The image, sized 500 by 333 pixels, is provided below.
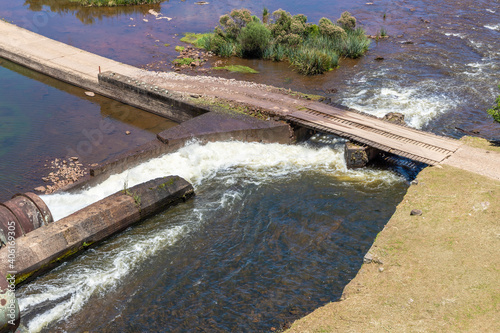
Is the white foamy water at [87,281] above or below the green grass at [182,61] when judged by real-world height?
below

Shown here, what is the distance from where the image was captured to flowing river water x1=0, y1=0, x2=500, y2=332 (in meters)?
11.3

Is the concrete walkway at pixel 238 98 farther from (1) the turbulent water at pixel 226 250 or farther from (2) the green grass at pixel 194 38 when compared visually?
(2) the green grass at pixel 194 38

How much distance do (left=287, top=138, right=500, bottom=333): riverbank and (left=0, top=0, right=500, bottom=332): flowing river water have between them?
867mm

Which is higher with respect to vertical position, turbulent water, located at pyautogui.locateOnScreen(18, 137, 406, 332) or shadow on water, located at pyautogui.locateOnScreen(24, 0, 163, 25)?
shadow on water, located at pyautogui.locateOnScreen(24, 0, 163, 25)

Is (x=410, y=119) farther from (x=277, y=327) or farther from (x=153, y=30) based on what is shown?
(x=153, y=30)

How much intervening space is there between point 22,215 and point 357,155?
424 inches

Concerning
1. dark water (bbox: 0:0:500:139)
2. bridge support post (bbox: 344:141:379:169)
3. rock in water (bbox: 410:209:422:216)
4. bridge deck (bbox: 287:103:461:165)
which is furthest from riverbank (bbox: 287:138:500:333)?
dark water (bbox: 0:0:500:139)

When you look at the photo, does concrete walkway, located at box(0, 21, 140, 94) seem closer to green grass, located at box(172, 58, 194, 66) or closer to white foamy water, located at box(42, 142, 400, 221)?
green grass, located at box(172, 58, 194, 66)

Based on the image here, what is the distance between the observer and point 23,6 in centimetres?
3744

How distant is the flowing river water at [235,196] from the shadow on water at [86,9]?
6.78 metres

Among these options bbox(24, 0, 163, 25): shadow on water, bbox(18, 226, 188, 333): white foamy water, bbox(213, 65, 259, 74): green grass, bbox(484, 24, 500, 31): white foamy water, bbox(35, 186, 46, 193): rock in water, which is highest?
bbox(484, 24, 500, 31): white foamy water

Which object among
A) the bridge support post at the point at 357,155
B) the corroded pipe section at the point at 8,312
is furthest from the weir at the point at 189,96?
the corroded pipe section at the point at 8,312

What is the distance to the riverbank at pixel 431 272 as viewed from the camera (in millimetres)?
9547

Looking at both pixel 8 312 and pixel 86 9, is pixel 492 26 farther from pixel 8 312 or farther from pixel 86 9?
pixel 8 312
